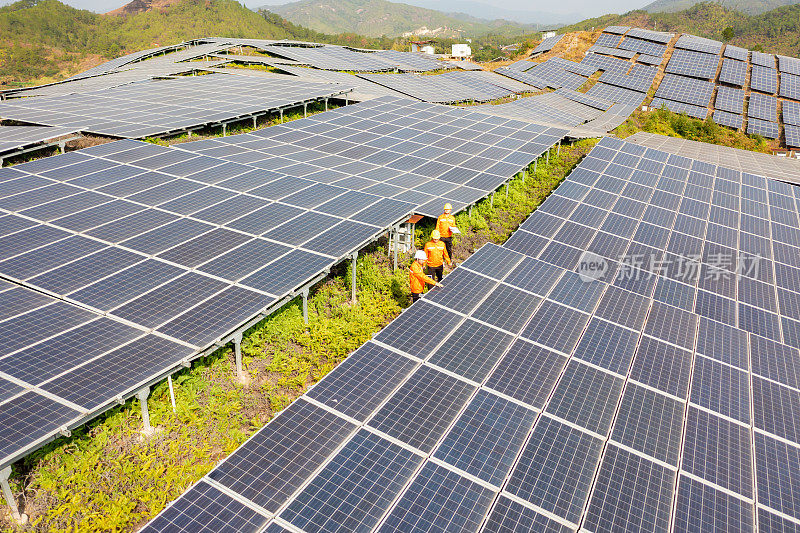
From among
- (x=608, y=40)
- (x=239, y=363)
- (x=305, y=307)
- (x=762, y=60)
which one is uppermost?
(x=608, y=40)

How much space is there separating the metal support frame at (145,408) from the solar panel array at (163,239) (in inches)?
14.5

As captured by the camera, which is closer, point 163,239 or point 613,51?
point 163,239

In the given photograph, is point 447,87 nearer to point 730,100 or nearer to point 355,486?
point 730,100

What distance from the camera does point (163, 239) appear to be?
509 inches

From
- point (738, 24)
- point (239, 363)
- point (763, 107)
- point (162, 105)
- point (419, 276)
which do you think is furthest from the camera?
point (738, 24)

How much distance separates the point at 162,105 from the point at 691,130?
47.1m

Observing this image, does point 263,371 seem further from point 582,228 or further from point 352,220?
point 582,228

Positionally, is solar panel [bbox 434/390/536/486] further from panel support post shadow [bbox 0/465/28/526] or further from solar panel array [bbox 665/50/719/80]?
solar panel array [bbox 665/50/719/80]

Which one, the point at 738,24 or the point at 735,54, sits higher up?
the point at 738,24

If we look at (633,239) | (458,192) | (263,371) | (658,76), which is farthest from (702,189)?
(658,76)

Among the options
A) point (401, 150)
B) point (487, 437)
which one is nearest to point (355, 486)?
point (487, 437)

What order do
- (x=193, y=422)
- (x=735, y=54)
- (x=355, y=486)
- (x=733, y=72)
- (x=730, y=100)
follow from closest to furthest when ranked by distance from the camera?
(x=355, y=486) < (x=193, y=422) < (x=730, y=100) < (x=733, y=72) < (x=735, y=54)

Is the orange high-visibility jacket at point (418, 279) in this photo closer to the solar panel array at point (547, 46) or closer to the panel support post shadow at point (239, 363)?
the panel support post shadow at point (239, 363)

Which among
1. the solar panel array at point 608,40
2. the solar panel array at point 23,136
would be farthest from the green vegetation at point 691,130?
the solar panel array at point 23,136
